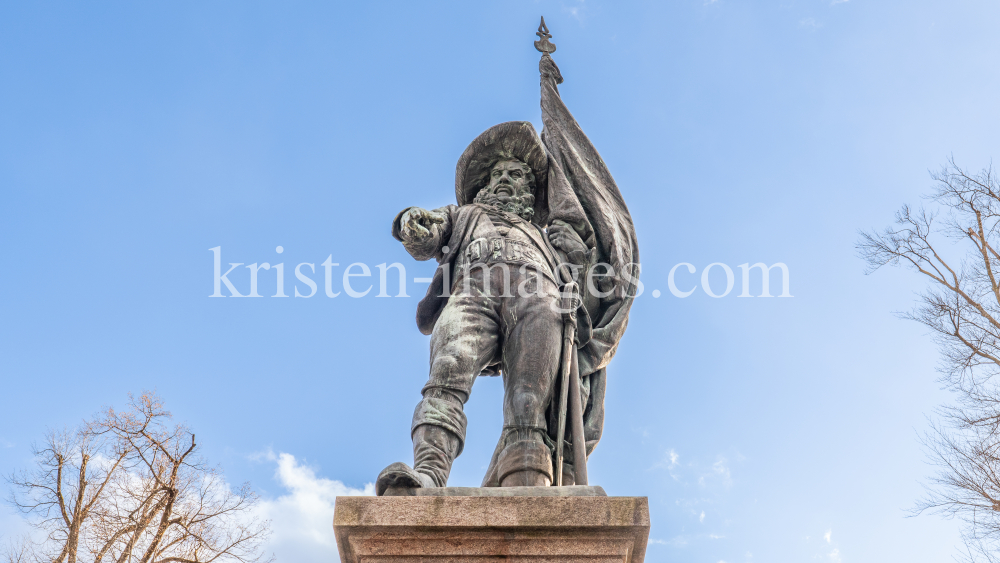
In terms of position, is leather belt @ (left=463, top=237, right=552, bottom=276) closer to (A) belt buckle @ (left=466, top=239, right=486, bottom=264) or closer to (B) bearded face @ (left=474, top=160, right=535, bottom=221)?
(A) belt buckle @ (left=466, top=239, right=486, bottom=264)

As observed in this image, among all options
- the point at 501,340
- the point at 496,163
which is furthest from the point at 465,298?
the point at 496,163

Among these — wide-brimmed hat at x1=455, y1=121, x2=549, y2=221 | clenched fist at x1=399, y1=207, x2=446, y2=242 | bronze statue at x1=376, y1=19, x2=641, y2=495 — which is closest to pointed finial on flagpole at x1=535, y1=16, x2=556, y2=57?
bronze statue at x1=376, y1=19, x2=641, y2=495

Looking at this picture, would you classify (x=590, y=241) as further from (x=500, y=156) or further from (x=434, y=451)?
(x=434, y=451)

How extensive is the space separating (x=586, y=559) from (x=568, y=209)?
2.86 metres

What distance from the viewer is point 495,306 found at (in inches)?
194

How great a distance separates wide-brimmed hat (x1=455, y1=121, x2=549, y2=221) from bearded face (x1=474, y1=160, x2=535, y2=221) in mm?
69

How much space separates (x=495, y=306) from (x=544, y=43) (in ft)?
10.6

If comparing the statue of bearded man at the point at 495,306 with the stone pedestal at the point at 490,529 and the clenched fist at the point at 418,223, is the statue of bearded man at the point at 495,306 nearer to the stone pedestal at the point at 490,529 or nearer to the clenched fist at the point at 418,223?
the clenched fist at the point at 418,223

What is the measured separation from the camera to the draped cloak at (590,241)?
5348mm

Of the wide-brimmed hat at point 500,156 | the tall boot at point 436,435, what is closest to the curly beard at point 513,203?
the wide-brimmed hat at point 500,156

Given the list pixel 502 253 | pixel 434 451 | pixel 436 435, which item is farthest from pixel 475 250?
pixel 434 451

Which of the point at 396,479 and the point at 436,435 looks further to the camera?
the point at 436,435

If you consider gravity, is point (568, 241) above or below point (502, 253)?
above

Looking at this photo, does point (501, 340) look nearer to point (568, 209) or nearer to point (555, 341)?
point (555, 341)
